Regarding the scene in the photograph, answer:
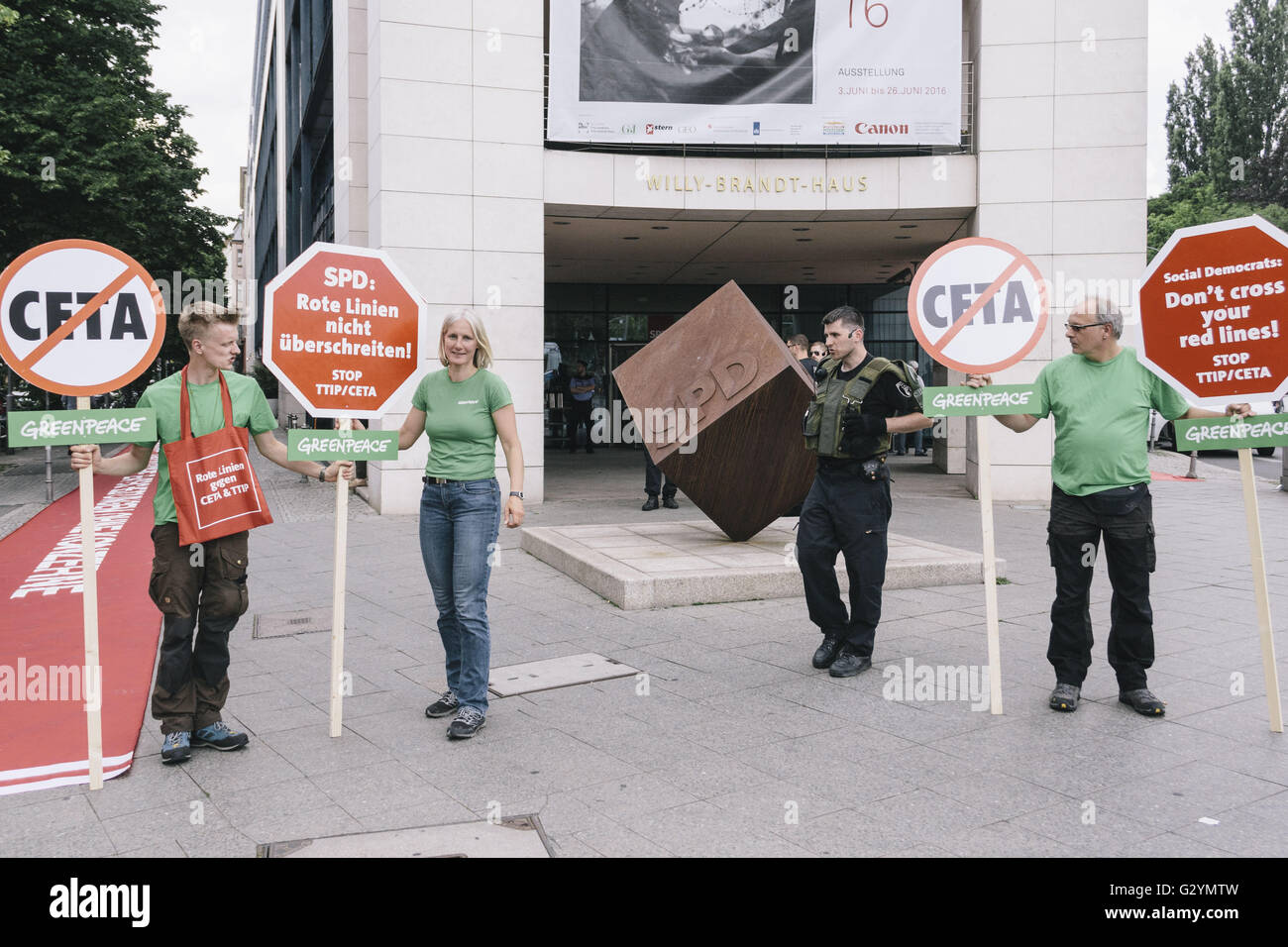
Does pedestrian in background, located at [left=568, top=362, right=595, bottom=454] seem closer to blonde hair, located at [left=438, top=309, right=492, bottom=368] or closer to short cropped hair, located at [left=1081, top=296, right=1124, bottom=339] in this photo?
blonde hair, located at [left=438, top=309, right=492, bottom=368]

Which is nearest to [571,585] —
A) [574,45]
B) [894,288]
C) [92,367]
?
[92,367]

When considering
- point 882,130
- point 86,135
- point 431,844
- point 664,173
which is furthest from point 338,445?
point 86,135

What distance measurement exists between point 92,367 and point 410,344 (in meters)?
1.43

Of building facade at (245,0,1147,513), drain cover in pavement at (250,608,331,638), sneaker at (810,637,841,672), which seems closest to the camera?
sneaker at (810,637,841,672)

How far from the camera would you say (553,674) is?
5961 millimetres

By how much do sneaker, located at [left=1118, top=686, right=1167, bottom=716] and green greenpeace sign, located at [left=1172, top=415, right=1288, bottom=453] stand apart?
1215 millimetres

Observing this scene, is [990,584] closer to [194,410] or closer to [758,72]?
[194,410]

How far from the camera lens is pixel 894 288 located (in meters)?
25.6

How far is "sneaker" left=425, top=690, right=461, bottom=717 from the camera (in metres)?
5.18

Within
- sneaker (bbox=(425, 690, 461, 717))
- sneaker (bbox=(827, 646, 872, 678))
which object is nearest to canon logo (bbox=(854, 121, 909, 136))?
sneaker (bbox=(827, 646, 872, 678))

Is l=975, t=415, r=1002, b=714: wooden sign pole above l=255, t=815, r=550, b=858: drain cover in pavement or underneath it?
above
